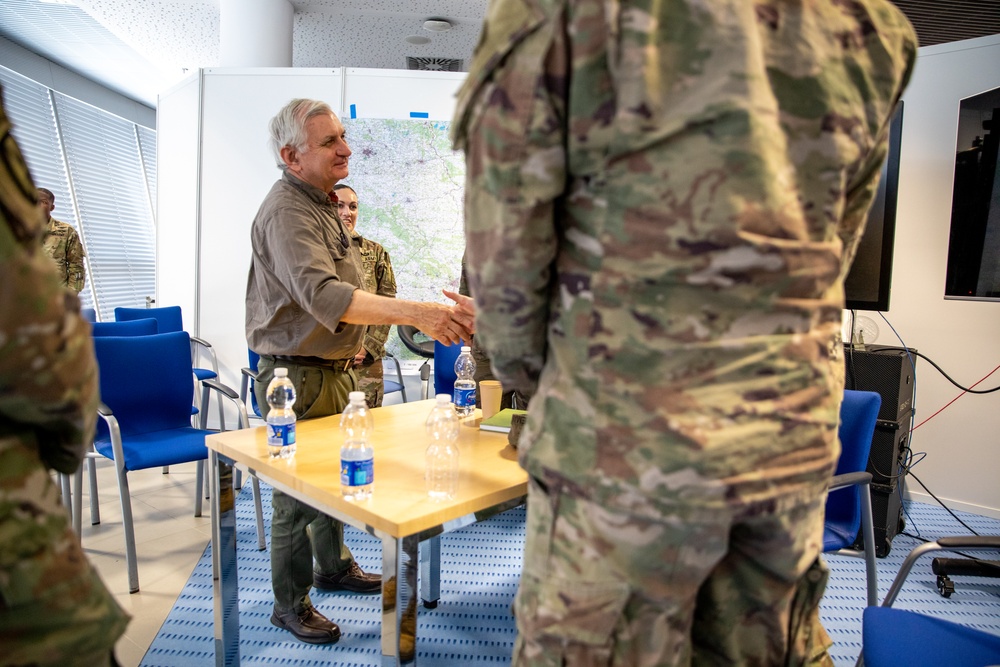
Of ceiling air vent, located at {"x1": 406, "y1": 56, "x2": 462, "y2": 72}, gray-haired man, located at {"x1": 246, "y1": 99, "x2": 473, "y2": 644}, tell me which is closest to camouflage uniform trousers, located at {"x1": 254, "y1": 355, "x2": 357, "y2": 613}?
gray-haired man, located at {"x1": 246, "y1": 99, "x2": 473, "y2": 644}

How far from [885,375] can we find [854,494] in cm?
136

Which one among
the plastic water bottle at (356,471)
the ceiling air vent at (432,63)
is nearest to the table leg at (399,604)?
the plastic water bottle at (356,471)

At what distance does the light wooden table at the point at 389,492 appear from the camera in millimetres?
1276

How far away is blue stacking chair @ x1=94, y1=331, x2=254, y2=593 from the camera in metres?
2.62

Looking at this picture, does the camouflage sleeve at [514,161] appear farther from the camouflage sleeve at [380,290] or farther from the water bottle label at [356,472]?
the camouflage sleeve at [380,290]

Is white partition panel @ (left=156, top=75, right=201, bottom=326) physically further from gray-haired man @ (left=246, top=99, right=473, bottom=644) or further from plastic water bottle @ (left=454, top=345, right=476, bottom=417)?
plastic water bottle @ (left=454, top=345, right=476, bottom=417)

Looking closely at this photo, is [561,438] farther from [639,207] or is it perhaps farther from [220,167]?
[220,167]

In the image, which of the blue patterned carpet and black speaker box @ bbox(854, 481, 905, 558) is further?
black speaker box @ bbox(854, 481, 905, 558)

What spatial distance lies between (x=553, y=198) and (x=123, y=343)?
8.85ft

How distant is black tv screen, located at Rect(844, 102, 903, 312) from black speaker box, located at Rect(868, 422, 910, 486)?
592 mm

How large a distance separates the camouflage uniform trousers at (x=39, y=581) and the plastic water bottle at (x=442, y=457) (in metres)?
0.72

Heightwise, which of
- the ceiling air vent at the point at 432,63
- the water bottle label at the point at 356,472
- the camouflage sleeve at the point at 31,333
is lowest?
the water bottle label at the point at 356,472

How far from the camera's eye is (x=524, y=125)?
2.66 ft

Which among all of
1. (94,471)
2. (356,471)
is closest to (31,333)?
(356,471)
